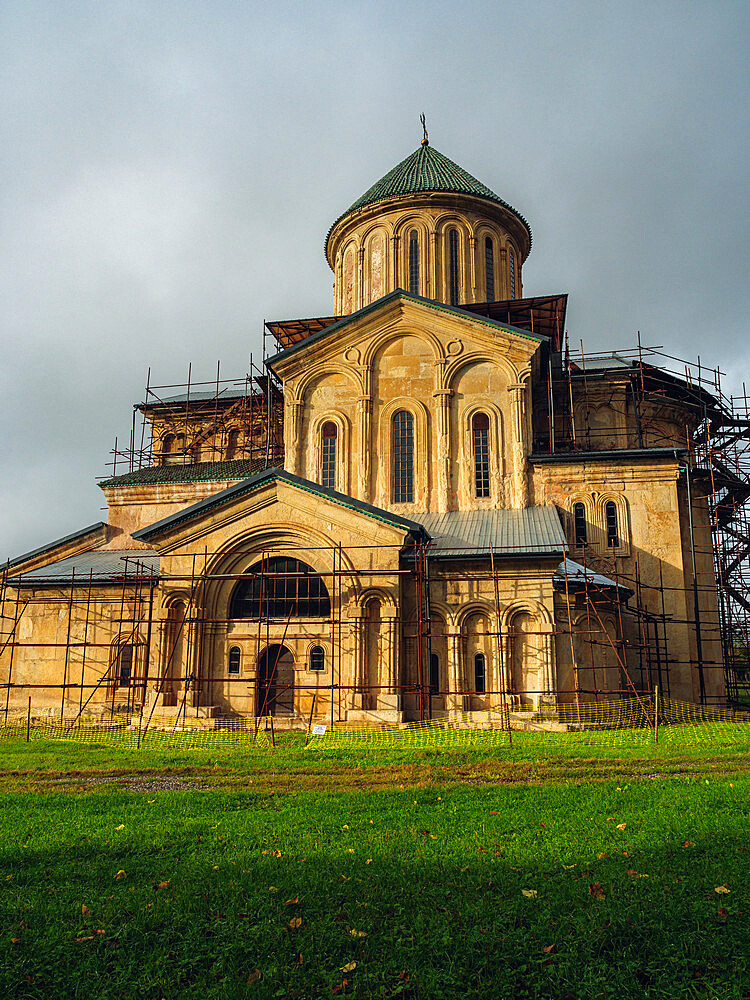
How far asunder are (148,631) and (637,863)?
19.5 m

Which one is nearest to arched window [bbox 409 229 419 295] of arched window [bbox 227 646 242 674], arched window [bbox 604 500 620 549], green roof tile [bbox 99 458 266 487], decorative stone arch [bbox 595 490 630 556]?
green roof tile [bbox 99 458 266 487]

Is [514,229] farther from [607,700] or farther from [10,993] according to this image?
[10,993]

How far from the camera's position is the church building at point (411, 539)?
2459 centimetres

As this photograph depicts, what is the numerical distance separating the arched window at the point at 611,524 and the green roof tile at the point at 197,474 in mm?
14038

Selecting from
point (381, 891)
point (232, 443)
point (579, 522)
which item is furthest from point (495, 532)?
point (381, 891)

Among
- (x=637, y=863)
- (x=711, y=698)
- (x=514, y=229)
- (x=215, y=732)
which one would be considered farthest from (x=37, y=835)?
(x=514, y=229)

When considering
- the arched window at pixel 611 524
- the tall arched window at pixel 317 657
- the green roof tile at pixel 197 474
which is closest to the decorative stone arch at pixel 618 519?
the arched window at pixel 611 524

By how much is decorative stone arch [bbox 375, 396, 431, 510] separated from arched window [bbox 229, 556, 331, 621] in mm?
5713

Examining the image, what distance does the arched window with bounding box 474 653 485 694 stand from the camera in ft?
82.4

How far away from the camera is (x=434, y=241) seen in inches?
1443

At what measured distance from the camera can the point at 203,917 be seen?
750cm

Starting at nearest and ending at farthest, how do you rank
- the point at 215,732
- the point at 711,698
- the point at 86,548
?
the point at 215,732 < the point at 711,698 < the point at 86,548

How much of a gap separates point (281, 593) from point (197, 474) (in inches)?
441

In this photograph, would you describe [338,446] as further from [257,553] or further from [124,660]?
[124,660]
